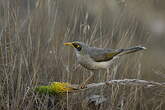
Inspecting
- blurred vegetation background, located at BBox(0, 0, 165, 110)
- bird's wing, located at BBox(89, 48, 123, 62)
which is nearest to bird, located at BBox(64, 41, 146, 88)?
bird's wing, located at BBox(89, 48, 123, 62)

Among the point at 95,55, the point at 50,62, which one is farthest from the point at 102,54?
the point at 50,62

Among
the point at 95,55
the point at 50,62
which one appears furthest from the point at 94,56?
the point at 50,62

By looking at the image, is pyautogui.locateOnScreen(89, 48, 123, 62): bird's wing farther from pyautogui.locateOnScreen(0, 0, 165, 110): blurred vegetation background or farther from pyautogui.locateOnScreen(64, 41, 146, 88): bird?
pyautogui.locateOnScreen(0, 0, 165, 110): blurred vegetation background

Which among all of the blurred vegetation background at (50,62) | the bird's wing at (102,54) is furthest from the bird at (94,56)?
the blurred vegetation background at (50,62)

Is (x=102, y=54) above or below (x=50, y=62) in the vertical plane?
above

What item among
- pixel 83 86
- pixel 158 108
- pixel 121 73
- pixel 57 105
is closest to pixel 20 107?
pixel 57 105

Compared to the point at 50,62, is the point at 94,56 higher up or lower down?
higher up

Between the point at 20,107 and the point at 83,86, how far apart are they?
0.56m

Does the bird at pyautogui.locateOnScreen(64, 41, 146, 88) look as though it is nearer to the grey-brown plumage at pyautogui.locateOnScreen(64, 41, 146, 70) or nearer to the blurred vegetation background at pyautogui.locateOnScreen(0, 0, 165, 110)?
the grey-brown plumage at pyautogui.locateOnScreen(64, 41, 146, 70)

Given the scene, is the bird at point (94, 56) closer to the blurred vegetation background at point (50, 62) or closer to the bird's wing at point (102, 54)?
the bird's wing at point (102, 54)

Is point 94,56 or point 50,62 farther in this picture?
point 50,62

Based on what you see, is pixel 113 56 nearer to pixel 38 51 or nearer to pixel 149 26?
pixel 38 51

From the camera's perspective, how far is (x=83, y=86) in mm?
2633

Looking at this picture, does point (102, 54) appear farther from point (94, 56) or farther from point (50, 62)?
point (50, 62)
